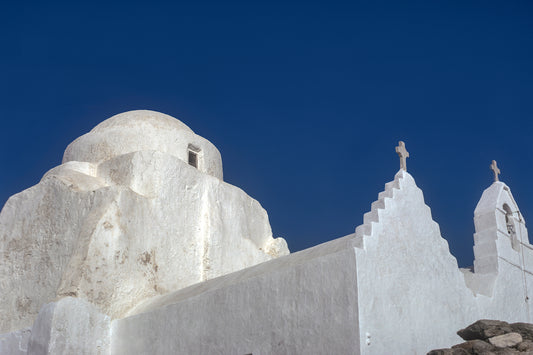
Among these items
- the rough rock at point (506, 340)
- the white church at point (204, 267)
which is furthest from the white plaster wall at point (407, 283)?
the rough rock at point (506, 340)

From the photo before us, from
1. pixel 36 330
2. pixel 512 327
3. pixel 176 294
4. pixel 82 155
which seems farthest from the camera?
pixel 82 155

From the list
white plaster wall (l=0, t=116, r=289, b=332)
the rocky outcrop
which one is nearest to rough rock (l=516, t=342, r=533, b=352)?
the rocky outcrop

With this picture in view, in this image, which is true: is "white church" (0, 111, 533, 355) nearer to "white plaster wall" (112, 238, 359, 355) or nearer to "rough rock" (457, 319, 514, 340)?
"white plaster wall" (112, 238, 359, 355)

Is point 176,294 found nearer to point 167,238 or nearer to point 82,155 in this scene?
point 167,238

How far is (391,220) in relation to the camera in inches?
385

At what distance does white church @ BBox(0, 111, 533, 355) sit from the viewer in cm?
909

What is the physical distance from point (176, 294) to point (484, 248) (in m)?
6.02

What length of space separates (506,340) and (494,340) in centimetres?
15

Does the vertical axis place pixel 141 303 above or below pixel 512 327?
above

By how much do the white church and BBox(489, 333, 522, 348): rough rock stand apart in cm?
116

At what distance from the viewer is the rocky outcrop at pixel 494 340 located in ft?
27.6

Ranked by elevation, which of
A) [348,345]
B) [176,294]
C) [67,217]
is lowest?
[348,345]

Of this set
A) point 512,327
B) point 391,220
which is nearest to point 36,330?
point 391,220

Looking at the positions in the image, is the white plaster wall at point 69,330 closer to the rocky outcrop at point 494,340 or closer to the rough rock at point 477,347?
the rocky outcrop at point 494,340
